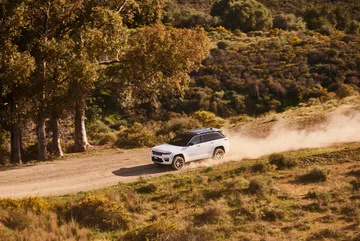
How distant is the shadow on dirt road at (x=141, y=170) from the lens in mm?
21594

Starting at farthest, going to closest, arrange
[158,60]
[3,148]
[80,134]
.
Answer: [80,134] → [3,148] → [158,60]

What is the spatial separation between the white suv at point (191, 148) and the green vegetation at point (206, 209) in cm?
125

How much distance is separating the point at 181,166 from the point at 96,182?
4.03 metres

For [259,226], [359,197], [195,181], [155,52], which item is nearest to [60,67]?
[155,52]

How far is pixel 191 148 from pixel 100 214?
22.1ft

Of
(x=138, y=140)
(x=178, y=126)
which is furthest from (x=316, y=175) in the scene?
(x=178, y=126)

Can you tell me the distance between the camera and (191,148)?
21719 millimetres

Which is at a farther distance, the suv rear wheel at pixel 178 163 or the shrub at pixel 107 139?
the shrub at pixel 107 139

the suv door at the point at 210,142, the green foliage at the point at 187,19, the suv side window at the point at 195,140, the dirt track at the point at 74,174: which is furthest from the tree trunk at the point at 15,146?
the green foliage at the point at 187,19

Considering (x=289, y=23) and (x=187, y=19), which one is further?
(x=289, y=23)

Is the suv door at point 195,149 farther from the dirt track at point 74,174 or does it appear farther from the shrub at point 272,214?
the shrub at point 272,214

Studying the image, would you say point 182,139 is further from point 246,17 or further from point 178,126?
point 246,17

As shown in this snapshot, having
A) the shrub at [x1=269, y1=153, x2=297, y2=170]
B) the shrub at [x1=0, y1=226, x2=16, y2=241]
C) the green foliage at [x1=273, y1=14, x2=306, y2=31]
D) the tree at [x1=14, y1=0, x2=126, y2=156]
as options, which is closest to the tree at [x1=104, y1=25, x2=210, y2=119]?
the tree at [x1=14, y1=0, x2=126, y2=156]

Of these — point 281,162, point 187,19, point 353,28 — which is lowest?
point 281,162
